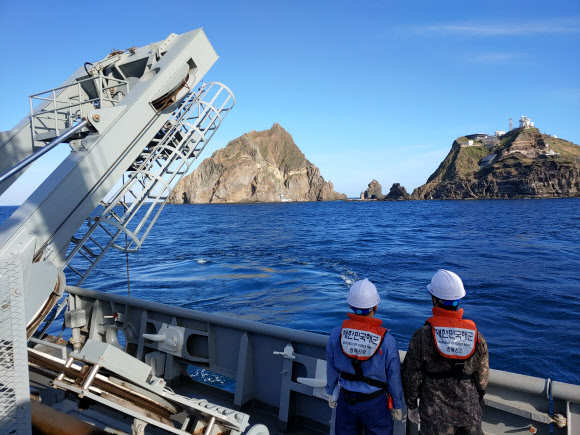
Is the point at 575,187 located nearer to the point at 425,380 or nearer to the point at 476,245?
the point at 476,245

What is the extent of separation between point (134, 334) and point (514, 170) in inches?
6362

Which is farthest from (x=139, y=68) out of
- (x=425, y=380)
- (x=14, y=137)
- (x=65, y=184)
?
(x=425, y=380)

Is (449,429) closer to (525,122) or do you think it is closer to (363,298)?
(363,298)

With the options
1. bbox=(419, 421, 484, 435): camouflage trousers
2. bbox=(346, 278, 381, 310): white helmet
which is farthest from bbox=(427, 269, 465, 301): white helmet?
bbox=(419, 421, 484, 435): camouflage trousers

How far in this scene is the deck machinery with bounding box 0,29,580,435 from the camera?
329 centimetres

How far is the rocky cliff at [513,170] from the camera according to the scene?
436 feet

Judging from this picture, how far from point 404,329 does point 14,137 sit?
33.4 ft

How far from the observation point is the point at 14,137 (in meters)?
6.68

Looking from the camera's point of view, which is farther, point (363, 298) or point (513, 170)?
point (513, 170)

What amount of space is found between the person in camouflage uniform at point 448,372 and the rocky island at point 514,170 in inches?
6049

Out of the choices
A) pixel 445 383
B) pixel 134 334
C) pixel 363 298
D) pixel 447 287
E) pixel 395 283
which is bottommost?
pixel 395 283

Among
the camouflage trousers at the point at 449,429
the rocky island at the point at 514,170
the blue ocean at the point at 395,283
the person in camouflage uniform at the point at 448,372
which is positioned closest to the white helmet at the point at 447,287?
the person in camouflage uniform at the point at 448,372

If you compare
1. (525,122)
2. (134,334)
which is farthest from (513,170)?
(134,334)

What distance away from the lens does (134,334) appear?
6.59m
